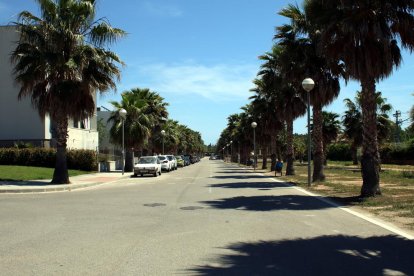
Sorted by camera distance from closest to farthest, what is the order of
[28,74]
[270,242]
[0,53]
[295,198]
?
1. [270,242]
2. [295,198]
3. [28,74]
4. [0,53]

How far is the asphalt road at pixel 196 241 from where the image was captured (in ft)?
23.1

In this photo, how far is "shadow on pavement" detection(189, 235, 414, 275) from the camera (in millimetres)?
6875

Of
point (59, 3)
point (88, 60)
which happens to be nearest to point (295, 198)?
point (88, 60)

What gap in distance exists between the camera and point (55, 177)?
25.3 meters

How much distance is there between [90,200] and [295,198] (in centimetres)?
761

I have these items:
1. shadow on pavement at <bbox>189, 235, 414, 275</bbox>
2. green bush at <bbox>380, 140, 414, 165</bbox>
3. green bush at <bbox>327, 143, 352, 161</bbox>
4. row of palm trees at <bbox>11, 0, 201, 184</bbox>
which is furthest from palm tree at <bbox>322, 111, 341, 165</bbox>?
shadow on pavement at <bbox>189, 235, 414, 275</bbox>

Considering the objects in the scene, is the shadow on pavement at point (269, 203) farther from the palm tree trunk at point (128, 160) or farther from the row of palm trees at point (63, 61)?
the palm tree trunk at point (128, 160)

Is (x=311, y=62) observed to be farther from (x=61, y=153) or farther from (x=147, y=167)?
(x=147, y=167)

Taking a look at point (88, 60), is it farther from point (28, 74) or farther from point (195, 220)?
point (195, 220)

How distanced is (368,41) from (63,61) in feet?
48.1

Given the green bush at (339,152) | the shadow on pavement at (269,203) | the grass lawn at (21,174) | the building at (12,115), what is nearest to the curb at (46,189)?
the grass lawn at (21,174)

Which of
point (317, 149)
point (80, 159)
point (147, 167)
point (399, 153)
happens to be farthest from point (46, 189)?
point (399, 153)

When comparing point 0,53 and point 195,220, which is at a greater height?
point 0,53

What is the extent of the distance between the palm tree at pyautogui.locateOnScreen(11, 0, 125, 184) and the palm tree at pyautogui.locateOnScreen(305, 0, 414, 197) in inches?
470
